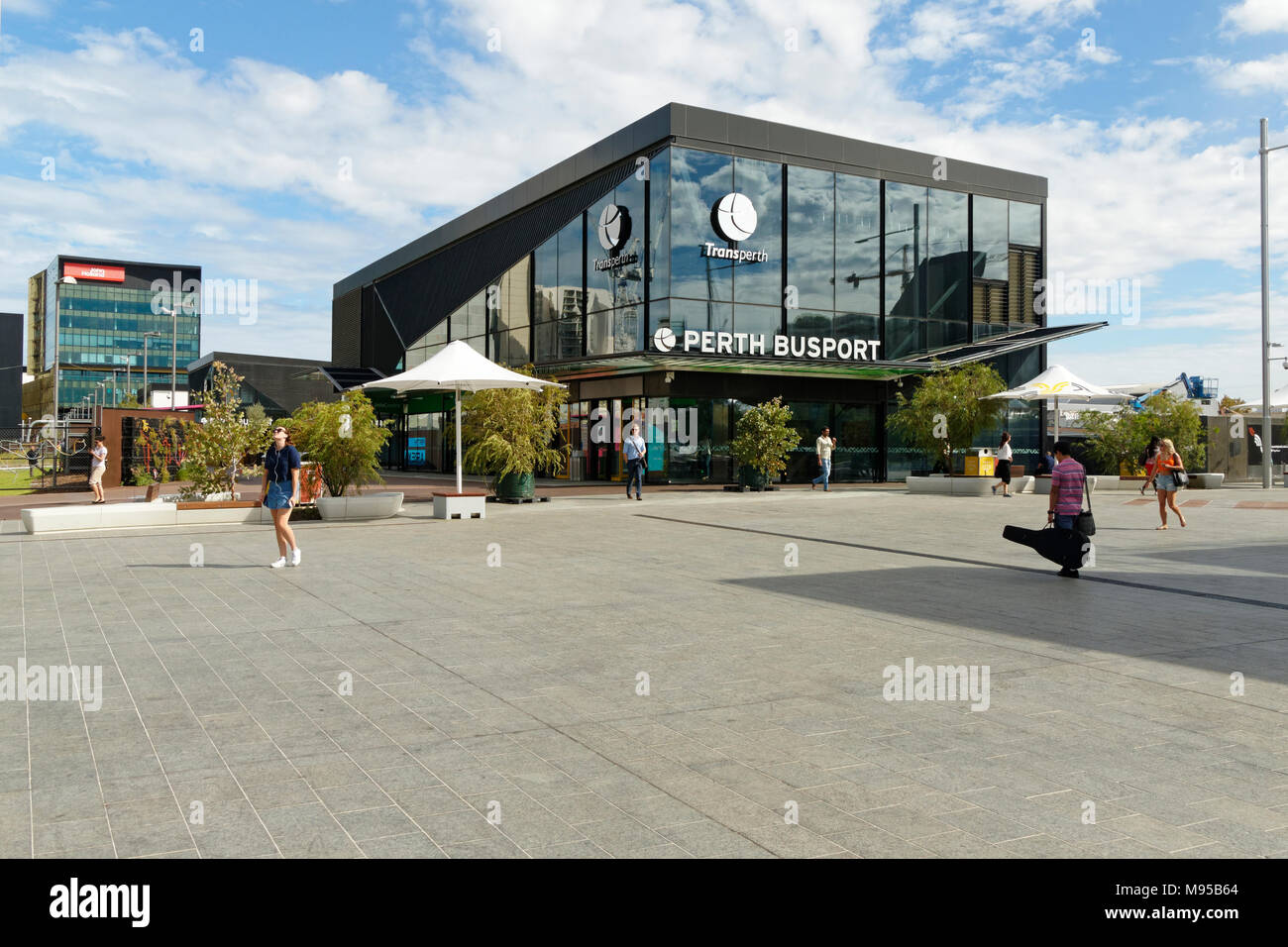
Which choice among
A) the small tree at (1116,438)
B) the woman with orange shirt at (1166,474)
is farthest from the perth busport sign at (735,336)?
the woman with orange shirt at (1166,474)

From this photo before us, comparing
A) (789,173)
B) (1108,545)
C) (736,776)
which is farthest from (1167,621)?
(789,173)

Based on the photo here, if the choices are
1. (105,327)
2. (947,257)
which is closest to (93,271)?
(105,327)

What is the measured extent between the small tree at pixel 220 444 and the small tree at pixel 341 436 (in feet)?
2.82

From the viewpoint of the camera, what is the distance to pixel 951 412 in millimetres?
27891

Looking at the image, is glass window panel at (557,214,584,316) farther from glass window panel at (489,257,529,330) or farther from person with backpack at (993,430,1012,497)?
person with backpack at (993,430,1012,497)

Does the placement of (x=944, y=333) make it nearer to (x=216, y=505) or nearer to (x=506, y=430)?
(x=506, y=430)

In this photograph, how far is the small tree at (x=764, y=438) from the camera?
2702cm

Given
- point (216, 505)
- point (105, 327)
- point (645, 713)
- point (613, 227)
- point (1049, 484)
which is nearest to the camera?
point (645, 713)

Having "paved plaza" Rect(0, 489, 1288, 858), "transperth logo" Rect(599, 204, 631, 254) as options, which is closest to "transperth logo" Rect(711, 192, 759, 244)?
"transperth logo" Rect(599, 204, 631, 254)

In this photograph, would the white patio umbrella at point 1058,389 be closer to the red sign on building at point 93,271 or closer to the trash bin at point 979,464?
the trash bin at point 979,464

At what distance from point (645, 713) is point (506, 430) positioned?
16.5 metres

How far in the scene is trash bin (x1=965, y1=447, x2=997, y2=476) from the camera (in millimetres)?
27795

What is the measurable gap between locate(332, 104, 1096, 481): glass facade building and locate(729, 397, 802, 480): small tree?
2.74 meters

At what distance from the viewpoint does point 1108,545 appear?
14.3m
